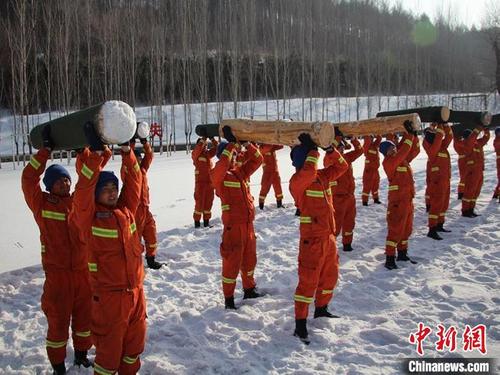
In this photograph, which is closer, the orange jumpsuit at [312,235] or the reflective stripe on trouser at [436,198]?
the orange jumpsuit at [312,235]

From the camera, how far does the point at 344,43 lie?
35.6 meters

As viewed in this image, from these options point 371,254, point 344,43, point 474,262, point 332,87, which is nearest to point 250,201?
point 371,254

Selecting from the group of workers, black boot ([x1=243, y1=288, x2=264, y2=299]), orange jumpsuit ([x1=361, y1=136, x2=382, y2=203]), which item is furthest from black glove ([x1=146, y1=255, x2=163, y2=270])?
orange jumpsuit ([x1=361, y1=136, x2=382, y2=203])

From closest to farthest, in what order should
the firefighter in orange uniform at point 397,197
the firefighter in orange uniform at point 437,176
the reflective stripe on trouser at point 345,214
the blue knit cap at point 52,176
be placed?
the blue knit cap at point 52,176, the firefighter in orange uniform at point 397,197, the reflective stripe on trouser at point 345,214, the firefighter in orange uniform at point 437,176

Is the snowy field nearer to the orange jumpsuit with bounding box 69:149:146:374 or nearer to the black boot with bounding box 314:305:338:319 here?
the black boot with bounding box 314:305:338:319

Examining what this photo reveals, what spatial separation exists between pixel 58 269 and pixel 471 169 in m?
9.04

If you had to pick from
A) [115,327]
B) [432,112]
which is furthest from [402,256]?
[115,327]

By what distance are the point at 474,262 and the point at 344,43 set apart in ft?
106

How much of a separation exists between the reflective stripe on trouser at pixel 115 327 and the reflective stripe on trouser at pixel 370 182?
8.26 metres

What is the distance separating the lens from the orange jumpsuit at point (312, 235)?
437 centimetres

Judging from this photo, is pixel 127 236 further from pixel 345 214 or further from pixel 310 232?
pixel 345 214

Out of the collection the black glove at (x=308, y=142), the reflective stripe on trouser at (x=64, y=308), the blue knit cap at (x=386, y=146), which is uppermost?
the black glove at (x=308, y=142)

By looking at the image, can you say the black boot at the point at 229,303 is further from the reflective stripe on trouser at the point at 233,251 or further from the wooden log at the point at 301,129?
the wooden log at the point at 301,129

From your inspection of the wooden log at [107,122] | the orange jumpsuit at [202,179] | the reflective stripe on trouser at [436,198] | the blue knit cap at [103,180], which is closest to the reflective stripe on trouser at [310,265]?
the blue knit cap at [103,180]
